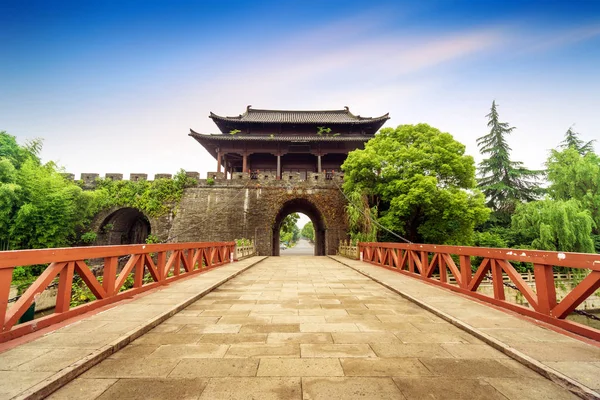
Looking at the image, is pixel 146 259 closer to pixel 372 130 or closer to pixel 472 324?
pixel 472 324

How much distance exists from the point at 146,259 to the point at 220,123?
62.5 ft

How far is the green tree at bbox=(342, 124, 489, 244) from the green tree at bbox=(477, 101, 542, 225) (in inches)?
337

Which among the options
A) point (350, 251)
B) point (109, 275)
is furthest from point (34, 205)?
point (350, 251)

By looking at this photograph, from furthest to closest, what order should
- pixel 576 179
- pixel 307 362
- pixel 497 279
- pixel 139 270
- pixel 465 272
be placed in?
pixel 576 179 < pixel 465 272 < pixel 139 270 < pixel 497 279 < pixel 307 362

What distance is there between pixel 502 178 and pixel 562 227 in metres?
8.09

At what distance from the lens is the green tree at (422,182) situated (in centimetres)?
1313

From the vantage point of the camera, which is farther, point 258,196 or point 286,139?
point 286,139

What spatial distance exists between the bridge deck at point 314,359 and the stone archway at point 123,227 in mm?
Result: 17079

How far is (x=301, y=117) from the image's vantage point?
2483 cm

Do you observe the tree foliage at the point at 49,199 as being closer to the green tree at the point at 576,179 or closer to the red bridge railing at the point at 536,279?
the red bridge railing at the point at 536,279

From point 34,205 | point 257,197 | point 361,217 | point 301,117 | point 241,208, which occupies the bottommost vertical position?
point 361,217

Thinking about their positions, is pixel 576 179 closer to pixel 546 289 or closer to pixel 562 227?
pixel 562 227

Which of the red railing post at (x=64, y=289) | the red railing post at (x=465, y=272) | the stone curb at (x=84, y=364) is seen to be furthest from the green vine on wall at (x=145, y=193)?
the red railing post at (x=465, y=272)

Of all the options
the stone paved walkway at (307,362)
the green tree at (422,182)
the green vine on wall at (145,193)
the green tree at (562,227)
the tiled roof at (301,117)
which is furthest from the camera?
the tiled roof at (301,117)
